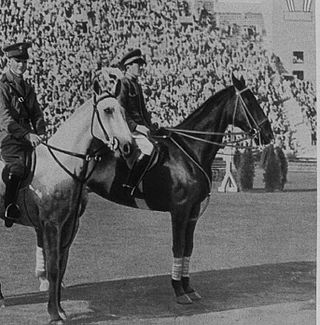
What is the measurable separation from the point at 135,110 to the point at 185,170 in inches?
18.9

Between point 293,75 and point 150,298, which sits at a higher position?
point 293,75

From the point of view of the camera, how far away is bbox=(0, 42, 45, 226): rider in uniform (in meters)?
3.90

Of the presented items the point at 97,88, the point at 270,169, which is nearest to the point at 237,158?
the point at 270,169

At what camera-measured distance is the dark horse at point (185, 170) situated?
14.3 feet

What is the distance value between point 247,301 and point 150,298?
2.14 feet

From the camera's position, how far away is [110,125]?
12.5 ft

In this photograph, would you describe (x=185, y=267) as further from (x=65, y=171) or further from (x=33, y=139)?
(x=33, y=139)

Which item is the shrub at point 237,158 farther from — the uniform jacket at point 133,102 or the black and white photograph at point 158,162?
the uniform jacket at point 133,102

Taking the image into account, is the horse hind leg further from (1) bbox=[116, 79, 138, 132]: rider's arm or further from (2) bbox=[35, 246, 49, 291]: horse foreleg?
(2) bbox=[35, 246, 49, 291]: horse foreleg

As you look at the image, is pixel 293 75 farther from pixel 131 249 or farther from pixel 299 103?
pixel 131 249

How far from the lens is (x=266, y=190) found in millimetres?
4777

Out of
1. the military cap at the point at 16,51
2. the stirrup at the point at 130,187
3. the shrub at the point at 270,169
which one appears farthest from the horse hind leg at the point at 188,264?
the military cap at the point at 16,51

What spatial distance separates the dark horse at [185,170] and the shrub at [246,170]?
21 centimetres

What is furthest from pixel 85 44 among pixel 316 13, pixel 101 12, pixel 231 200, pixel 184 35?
pixel 316 13
